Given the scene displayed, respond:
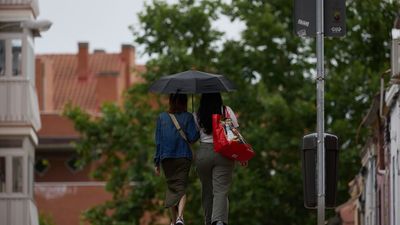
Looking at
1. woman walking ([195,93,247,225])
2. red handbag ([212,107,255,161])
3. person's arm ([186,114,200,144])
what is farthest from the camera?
person's arm ([186,114,200,144])

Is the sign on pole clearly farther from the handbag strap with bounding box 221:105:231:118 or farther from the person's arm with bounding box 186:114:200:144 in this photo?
the person's arm with bounding box 186:114:200:144

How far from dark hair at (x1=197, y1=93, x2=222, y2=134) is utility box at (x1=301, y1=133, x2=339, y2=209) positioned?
338 centimetres

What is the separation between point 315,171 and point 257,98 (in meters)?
45.3

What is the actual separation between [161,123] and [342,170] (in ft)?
131

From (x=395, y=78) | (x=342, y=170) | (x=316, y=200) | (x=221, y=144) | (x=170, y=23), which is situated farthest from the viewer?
(x=170, y=23)

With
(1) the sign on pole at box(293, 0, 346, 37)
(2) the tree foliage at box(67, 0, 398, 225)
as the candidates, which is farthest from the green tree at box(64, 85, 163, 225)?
(1) the sign on pole at box(293, 0, 346, 37)

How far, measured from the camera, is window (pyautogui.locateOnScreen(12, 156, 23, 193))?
52625mm

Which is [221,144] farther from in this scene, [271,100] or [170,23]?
[170,23]

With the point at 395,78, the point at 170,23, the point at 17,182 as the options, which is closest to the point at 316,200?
the point at 395,78

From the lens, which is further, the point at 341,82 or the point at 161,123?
the point at 341,82

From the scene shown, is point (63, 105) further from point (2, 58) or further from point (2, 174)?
point (2, 174)

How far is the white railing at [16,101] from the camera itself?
173ft

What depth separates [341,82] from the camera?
66.3m

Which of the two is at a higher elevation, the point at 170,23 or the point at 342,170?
the point at 170,23
